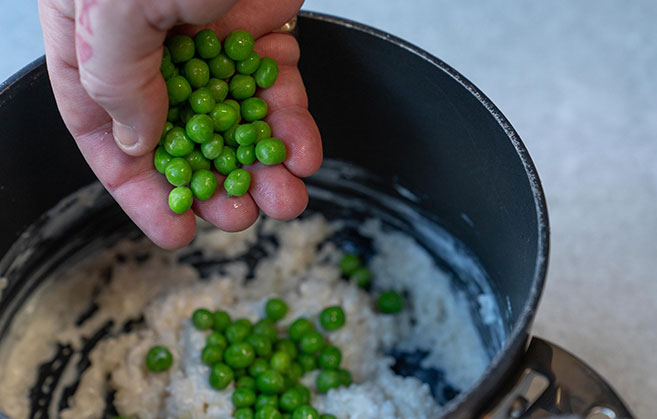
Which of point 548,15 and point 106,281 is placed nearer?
point 106,281

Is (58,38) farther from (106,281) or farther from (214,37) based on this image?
(106,281)

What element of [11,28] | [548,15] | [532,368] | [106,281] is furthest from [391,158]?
[11,28]

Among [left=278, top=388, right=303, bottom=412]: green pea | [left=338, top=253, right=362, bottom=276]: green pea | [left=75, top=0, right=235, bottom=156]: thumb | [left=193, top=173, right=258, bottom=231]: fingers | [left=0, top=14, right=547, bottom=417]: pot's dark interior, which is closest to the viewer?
[left=75, top=0, right=235, bottom=156]: thumb

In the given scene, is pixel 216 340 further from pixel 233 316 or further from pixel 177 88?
pixel 177 88

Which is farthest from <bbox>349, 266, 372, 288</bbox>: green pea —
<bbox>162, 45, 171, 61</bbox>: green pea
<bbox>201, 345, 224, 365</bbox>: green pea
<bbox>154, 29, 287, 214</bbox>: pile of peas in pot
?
<bbox>162, 45, 171, 61</bbox>: green pea

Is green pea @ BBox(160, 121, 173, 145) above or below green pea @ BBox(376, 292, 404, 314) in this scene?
above

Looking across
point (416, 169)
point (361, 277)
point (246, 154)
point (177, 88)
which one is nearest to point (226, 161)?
point (246, 154)

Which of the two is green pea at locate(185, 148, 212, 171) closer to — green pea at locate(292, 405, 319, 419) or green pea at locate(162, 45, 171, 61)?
green pea at locate(162, 45, 171, 61)
